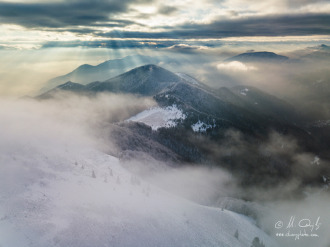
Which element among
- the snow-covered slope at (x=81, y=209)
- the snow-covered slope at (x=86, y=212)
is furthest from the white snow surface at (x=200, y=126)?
the snow-covered slope at (x=86, y=212)

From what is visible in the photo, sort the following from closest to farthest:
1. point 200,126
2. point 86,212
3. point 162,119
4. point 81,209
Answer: point 86,212 < point 81,209 < point 200,126 < point 162,119

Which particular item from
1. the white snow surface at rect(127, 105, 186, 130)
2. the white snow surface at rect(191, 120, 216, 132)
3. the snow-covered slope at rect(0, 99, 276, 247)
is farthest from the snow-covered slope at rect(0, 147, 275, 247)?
the white snow surface at rect(191, 120, 216, 132)

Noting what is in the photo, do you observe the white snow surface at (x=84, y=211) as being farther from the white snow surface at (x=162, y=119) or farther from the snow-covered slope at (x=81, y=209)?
the white snow surface at (x=162, y=119)

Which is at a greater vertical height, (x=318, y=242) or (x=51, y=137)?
(x=51, y=137)

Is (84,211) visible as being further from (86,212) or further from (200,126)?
(200,126)

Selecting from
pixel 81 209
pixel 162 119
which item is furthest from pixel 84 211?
pixel 162 119

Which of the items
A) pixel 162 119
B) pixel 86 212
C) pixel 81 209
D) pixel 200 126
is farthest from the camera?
pixel 162 119

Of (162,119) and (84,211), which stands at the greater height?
(84,211)

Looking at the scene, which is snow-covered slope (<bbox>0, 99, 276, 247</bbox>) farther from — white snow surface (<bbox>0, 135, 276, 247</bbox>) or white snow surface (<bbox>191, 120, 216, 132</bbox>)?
white snow surface (<bbox>191, 120, 216, 132</bbox>)

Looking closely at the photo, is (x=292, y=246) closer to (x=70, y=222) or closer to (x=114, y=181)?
(x=114, y=181)

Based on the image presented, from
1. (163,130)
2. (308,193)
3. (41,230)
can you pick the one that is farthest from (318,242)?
(163,130)

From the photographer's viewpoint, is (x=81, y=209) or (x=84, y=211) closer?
(x=84, y=211)
